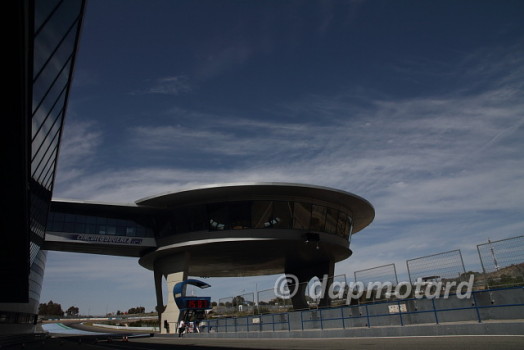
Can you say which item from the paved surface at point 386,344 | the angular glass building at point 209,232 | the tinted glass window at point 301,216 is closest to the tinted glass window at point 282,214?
the angular glass building at point 209,232

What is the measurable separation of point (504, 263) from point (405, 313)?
5.51 metres

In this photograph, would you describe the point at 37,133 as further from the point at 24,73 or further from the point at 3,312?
the point at 3,312

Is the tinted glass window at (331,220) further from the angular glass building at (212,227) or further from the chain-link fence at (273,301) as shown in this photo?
the chain-link fence at (273,301)

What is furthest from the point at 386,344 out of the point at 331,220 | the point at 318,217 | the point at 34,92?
the point at 331,220

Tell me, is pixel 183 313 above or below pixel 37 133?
below

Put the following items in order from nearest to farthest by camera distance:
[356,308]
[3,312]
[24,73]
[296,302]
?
1. [24,73]
2. [356,308]
3. [296,302]
4. [3,312]

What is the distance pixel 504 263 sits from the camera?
1409 cm

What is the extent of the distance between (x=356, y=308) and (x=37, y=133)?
17910 mm

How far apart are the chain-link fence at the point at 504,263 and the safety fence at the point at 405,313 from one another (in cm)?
57

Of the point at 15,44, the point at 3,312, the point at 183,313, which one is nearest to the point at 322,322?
the point at 183,313

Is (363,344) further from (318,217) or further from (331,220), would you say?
(331,220)

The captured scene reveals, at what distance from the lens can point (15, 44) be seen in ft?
18.8

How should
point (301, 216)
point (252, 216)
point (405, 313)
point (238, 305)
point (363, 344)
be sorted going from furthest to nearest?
point (301, 216)
point (252, 216)
point (238, 305)
point (405, 313)
point (363, 344)

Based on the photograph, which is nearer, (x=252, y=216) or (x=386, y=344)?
(x=386, y=344)
